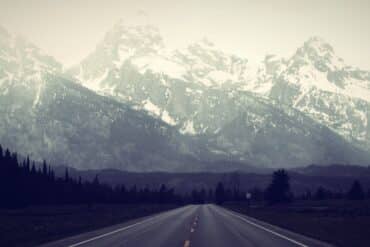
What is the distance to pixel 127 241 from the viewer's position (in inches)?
1426

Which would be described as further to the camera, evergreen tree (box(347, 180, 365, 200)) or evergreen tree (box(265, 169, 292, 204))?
evergreen tree (box(347, 180, 365, 200))

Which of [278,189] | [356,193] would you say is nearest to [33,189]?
[278,189]

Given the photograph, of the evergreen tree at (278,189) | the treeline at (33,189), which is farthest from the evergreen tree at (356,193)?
the treeline at (33,189)

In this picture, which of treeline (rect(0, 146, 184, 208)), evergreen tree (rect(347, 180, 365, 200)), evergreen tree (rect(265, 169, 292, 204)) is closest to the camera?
treeline (rect(0, 146, 184, 208))

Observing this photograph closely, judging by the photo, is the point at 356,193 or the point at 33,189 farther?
the point at 356,193

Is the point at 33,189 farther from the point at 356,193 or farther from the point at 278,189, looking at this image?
the point at 356,193

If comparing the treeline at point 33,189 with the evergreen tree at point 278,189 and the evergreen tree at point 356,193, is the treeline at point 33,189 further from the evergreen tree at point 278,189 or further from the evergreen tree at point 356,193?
the evergreen tree at point 356,193

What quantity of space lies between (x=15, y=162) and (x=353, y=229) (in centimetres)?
9753

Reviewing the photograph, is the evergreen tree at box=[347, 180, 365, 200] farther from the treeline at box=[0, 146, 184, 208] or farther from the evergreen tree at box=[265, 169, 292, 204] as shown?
the treeline at box=[0, 146, 184, 208]

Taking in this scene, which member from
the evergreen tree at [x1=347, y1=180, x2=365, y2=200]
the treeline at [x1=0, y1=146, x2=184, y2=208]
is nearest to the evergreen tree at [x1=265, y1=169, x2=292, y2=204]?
the evergreen tree at [x1=347, y1=180, x2=365, y2=200]

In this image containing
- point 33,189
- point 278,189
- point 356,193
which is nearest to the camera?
point 33,189

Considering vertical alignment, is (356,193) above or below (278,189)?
below

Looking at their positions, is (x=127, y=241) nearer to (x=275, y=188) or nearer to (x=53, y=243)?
(x=53, y=243)

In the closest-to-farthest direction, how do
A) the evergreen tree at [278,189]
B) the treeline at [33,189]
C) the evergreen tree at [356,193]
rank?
the treeline at [33,189] < the evergreen tree at [278,189] < the evergreen tree at [356,193]
